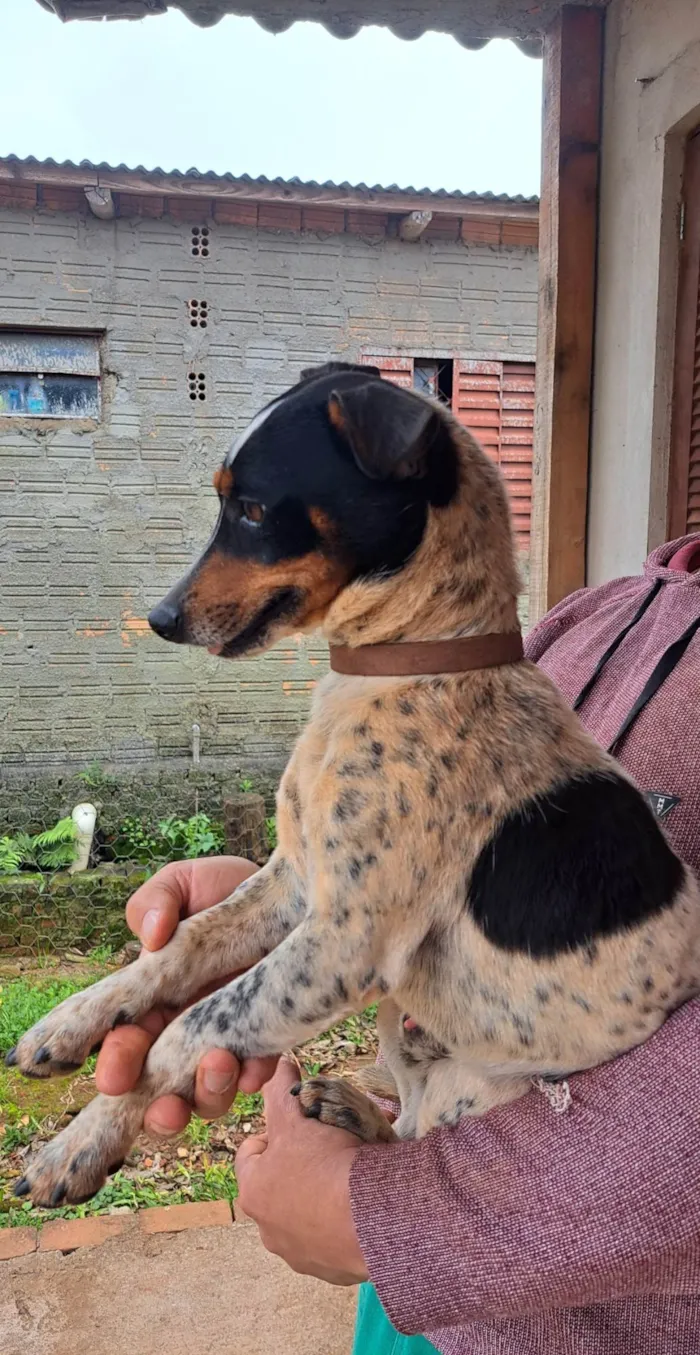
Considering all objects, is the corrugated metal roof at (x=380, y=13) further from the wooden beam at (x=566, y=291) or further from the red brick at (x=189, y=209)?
the red brick at (x=189, y=209)

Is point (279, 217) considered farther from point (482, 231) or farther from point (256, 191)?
point (482, 231)

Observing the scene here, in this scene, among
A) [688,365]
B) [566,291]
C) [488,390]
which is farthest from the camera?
[488,390]

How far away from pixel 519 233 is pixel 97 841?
5.39 meters

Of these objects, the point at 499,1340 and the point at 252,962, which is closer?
the point at 499,1340

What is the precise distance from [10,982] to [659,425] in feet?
13.8

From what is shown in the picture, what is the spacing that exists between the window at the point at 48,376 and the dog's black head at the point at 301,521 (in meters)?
5.72

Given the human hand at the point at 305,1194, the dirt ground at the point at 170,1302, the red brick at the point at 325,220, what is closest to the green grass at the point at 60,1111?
the dirt ground at the point at 170,1302

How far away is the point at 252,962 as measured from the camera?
158cm

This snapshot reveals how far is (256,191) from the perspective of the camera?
6.29 m

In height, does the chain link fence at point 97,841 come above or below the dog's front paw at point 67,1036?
→ below

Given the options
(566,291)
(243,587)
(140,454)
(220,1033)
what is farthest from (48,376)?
(220,1033)

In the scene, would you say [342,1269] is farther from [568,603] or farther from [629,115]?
[629,115]

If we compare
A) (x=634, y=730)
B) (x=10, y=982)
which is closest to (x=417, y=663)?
(x=634, y=730)

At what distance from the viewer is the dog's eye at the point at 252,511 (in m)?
1.43
